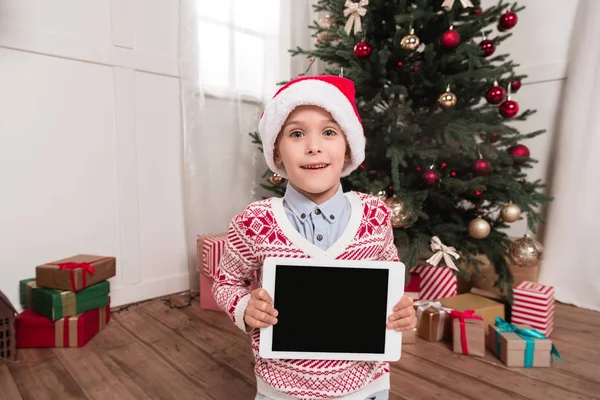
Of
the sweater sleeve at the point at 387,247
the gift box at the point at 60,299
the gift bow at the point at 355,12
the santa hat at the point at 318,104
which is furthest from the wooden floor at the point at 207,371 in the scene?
the gift bow at the point at 355,12

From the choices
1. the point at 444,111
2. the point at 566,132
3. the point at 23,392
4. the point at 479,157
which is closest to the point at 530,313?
the point at 479,157

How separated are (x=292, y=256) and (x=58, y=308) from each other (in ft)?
3.88

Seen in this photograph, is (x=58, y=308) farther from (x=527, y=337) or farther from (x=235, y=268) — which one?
(x=527, y=337)

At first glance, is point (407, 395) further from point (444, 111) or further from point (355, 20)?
point (355, 20)

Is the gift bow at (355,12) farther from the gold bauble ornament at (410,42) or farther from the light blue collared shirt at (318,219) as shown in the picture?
the light blue collared shirt at (318,219)

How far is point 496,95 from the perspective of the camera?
1642 millimetres

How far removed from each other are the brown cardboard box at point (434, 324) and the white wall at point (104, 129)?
1165 millimetres

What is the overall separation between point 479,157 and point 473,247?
39 cm

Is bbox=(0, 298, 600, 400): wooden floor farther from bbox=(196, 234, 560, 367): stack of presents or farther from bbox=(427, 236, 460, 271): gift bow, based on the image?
bbox=(427, 236, 460, 271): gift bow

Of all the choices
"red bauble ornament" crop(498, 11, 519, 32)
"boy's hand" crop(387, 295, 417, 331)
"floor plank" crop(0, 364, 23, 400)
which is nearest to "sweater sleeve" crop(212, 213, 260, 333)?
"boy's hand" crop(387, 295, 417, 331)

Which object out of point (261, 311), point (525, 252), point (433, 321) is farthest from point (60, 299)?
point (525, 252)

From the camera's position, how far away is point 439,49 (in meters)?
1.66

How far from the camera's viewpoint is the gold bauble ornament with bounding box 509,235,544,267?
67.4 inches

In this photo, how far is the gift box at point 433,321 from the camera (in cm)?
158
